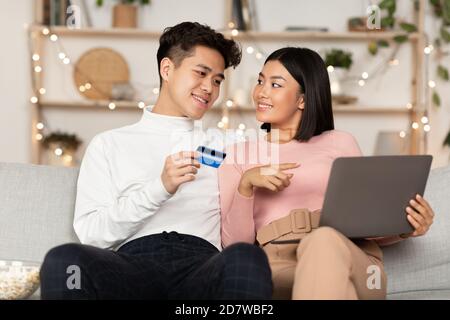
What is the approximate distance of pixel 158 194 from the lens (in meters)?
1.84

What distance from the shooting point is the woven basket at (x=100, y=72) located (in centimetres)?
432

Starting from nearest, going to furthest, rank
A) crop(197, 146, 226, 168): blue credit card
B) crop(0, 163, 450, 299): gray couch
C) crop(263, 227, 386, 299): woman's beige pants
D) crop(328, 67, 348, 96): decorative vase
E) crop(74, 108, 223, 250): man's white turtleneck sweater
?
crop(263, 227, 386, 299): woman's beige pants, crop(197, 146, 226, 168): blue credit card, crop(74, 108, 223, 250): man's white turtleneck sweater, crop(0, 163, 450, 299): gray couch, crop(328, 67, 348, 96): decorative vase

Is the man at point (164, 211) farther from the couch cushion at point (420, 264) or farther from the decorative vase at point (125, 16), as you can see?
the decorative vase at point (125, 16)

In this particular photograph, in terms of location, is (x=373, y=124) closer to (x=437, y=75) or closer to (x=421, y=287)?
(x=437, y=75)

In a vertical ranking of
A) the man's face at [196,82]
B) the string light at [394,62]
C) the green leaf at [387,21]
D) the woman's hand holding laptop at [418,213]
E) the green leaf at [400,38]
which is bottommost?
the woman's hand holding laptop at [418,213]

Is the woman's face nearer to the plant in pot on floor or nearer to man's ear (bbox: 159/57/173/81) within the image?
man's ear (bbox: 159/57/173/81)

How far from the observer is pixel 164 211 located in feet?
6.64

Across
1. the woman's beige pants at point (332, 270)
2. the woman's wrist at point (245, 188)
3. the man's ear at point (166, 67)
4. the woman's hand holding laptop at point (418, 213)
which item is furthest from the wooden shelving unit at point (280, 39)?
the woman's beige pants at point (332, 270)

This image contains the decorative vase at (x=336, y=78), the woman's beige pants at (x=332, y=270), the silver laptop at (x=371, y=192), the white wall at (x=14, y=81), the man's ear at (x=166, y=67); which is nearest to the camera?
the woman's beige pants at (x=332, y=270)

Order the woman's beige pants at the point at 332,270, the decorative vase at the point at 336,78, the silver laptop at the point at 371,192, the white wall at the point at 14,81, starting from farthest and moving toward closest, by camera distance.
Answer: the white wall at the point at 14,81
the decorative vase at the point at 336,78
the silver laptop at the point at 371,192
the woman's beige pants at the point at 332,270

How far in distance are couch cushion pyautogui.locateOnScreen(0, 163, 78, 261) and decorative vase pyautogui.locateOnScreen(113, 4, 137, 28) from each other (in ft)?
6.98

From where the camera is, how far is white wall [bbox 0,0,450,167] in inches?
171

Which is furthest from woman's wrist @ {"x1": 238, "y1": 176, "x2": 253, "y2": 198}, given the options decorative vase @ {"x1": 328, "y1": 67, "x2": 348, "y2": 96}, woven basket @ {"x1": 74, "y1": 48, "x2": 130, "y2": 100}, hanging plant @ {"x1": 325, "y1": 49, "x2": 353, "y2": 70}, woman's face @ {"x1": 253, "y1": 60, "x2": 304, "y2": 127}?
woven basket @ {"x1": 74, "y1": 48, "x2": 130, "y2": 100}

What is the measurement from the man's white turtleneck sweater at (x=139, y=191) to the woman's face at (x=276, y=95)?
163 mm
